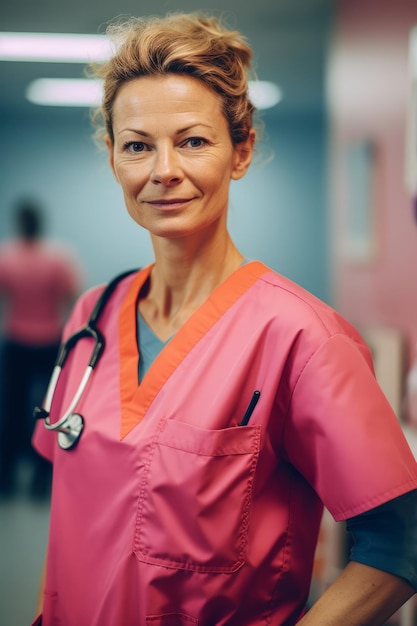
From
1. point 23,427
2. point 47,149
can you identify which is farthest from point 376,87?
point 47,149

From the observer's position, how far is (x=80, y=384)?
2.66 ft

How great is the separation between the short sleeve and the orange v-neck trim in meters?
0.13

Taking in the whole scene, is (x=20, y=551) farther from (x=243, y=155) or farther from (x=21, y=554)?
Result: (x=243, y=155)

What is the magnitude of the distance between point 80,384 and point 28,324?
152 cm

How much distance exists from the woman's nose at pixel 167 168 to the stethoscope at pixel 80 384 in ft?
0.75

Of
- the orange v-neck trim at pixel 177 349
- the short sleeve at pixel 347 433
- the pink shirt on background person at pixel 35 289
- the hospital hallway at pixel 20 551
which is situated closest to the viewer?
the short sleeve at pixel 347 433

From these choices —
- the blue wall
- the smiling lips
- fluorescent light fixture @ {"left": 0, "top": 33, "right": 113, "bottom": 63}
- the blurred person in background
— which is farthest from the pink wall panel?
the blue wall

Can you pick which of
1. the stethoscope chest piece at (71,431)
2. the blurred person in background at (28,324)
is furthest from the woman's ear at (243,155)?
the blurred person in background at (28,324)

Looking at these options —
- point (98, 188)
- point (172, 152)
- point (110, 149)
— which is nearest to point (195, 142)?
point (172, 152)

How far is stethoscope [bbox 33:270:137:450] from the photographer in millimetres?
771

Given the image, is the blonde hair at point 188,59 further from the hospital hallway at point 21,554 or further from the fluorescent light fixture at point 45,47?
the hospital hallway at point 21,554

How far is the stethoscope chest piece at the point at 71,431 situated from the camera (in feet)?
2.51

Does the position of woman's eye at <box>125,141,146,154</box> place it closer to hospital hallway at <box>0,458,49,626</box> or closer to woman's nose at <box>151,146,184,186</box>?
woman's nose at <box>151,146,184,186</box>

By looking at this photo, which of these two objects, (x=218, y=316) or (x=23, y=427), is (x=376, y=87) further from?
(x=23, y=427)
